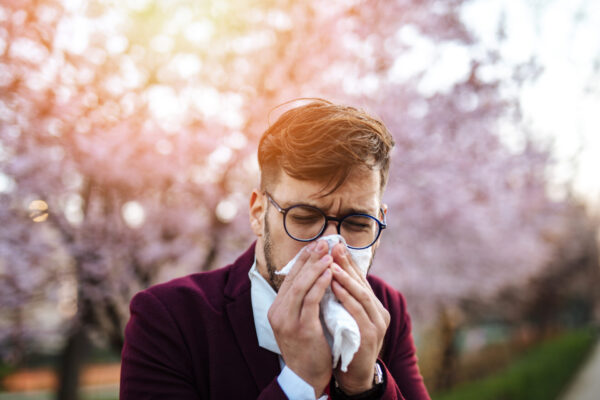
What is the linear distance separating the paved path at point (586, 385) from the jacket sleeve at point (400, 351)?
1378 cm

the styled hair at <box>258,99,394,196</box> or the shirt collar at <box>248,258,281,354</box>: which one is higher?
the styled hair at <box>258,99,394,196</box>

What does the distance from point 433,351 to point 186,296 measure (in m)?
15.7

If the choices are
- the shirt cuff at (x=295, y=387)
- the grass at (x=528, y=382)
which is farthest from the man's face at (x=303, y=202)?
the grass at (x=528, y=382)

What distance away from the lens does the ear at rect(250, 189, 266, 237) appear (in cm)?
230

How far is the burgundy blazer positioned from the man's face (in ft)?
0.89

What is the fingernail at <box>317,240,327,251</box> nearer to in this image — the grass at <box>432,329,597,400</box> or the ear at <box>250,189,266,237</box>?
the ear at <box>250,189,266,237</box>

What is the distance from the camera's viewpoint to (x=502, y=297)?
21.5m

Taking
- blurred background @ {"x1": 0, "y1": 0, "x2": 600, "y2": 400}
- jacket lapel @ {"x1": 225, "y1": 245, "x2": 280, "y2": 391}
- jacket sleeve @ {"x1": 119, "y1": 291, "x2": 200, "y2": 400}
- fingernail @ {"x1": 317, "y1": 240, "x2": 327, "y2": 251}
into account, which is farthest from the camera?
blurred background @ {"x1": 0, "y1": 0, "x2": 600, "y2": 400}

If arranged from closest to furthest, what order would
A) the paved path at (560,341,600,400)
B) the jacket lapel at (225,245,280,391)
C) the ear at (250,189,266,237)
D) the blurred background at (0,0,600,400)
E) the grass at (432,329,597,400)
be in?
the jacket lapel at (225,245,280,391) < the ear at (250,189,266,237) < the blurred background at (0,0,600,400) < the grass at (432,329,597,400) < the paved path at (560,341,600,400)

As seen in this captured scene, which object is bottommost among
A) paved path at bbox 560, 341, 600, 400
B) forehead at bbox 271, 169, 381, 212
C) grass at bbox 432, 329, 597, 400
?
paved path at bbox 560, 341, 600, 400

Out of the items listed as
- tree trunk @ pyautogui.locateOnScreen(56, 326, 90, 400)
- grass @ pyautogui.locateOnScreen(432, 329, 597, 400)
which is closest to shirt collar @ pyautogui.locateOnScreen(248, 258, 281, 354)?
tree trunk @ pyautogui.locateOnScreen(56, 326, 90, 400)

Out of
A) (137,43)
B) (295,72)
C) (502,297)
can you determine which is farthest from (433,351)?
(137,43)

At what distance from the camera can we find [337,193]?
6.79 feet

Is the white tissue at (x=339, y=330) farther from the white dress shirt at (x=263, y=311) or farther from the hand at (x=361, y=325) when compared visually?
the white dress shirt at (x=263, y=311)
